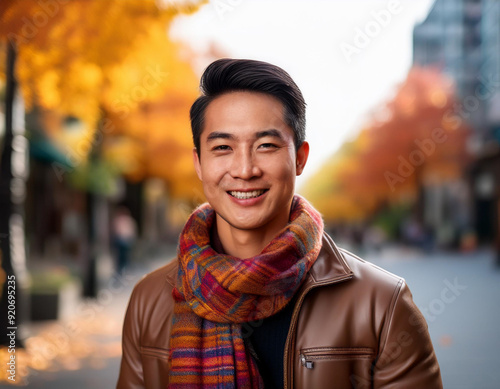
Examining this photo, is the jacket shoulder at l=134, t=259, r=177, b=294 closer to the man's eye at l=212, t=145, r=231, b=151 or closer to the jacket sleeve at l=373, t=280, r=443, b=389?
the man's eye at l=212, t=145, r=231, b=151

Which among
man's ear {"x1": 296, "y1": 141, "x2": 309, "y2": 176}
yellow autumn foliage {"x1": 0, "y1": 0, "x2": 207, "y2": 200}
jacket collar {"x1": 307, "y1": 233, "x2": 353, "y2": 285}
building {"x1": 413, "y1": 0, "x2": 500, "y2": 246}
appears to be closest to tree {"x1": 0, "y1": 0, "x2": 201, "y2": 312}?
yellow autumn foliage {"x1": 0, "y1": 0, "x2": 207, "y2": 200}

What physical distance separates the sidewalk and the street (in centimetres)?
1

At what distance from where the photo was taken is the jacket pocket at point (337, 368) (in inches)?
87.7

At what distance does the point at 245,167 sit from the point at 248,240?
1.26 ft

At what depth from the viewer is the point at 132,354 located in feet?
8.59

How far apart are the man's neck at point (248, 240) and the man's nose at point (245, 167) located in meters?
0.31

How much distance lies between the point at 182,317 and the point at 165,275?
11.8 inches

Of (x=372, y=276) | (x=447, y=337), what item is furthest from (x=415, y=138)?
(x=372, y=276)

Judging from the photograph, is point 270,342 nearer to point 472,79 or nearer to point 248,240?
point 248,240

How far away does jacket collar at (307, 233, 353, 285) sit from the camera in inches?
91.5

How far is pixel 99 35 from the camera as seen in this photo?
739cm

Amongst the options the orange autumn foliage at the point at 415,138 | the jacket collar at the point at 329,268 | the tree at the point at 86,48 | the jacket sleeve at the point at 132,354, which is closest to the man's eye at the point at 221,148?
the jacket collar at the point at 329,268

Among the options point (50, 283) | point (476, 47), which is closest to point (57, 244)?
point (50, 283)

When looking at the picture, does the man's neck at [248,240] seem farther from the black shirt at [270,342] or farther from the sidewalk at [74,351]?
the sidewalk at [74,351]
